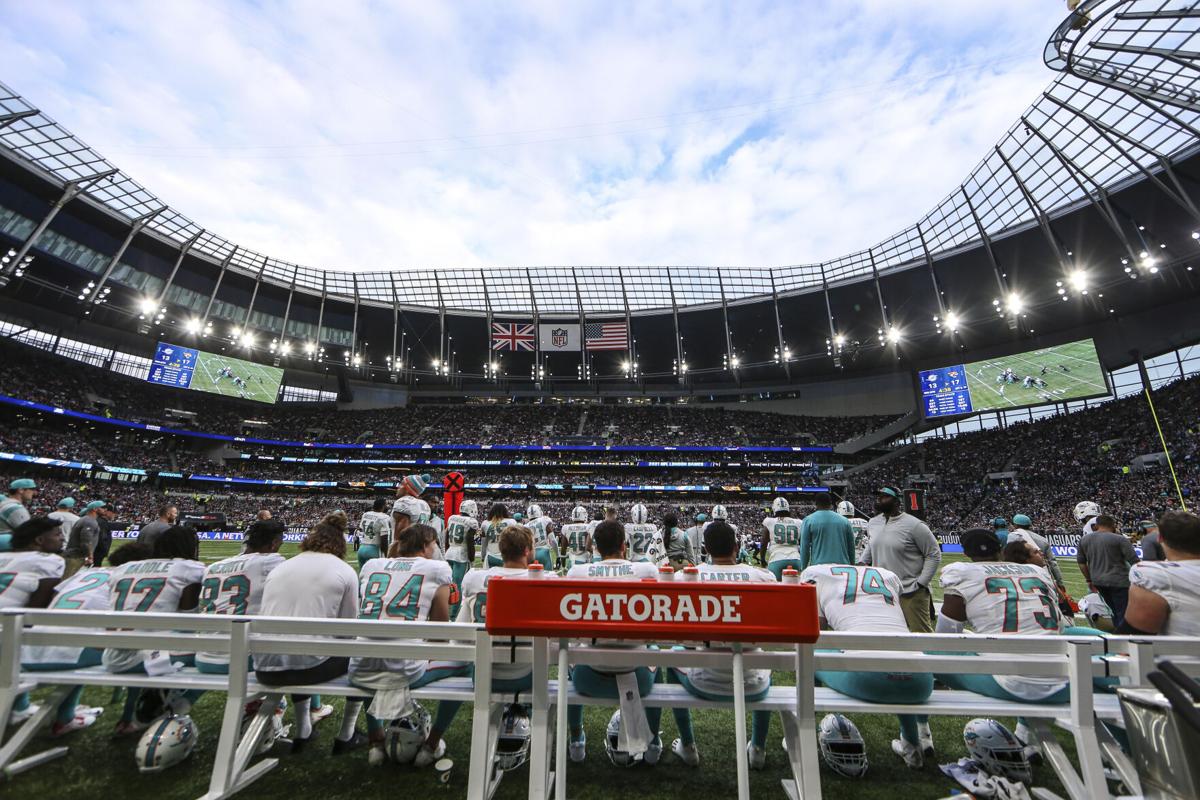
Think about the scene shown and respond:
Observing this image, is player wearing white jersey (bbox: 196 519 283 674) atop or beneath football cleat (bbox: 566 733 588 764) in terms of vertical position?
atop

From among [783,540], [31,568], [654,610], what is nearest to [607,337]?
[783,540]

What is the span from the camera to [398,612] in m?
3.68

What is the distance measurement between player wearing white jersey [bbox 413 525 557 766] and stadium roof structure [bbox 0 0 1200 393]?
25.3 m

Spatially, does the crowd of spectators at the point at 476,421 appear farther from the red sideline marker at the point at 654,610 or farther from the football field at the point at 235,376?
the red sideline marker at the point at 654,610

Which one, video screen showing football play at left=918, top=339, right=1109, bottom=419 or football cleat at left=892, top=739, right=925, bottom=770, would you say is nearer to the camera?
football cleat at left=892, top=739, right=925, bottom=770

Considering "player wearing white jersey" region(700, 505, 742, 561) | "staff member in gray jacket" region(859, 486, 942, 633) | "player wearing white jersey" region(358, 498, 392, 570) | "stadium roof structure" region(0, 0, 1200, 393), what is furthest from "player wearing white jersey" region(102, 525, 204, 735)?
"stadium roof structure" region(0, 0, 1200, 393)

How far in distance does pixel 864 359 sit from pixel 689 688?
164 ft

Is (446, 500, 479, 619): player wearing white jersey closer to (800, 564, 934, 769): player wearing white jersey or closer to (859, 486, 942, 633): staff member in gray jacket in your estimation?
(800, 564, 934, 769): player wearing white jersey

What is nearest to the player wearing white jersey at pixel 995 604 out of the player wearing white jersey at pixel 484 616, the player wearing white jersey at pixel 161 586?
the player wearing white jersey at pixel 484 616

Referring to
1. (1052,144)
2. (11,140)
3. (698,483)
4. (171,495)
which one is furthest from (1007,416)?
(11,140)

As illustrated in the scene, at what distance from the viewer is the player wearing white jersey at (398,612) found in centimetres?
331

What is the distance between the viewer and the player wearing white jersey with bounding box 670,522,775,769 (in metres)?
3.15

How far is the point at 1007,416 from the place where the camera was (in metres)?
40.4

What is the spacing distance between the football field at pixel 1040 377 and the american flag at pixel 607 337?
→ 2643 centimetres
